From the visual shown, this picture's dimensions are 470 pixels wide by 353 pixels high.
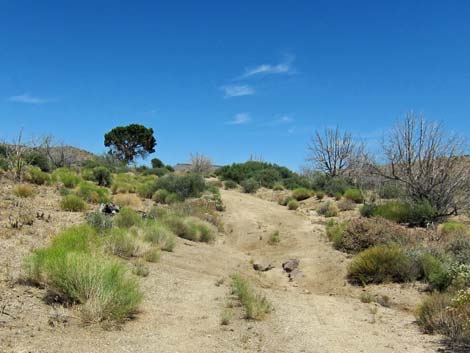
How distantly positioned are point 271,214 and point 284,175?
23239mm

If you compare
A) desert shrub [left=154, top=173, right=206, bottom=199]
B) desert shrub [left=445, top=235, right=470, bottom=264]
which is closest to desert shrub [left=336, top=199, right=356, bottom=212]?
desert shrub [left=154, top=173, right=206, bottom=199]

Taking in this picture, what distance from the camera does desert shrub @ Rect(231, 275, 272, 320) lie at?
24.6 ft

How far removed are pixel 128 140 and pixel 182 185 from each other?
126 ft

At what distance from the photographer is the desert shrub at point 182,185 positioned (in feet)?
83.8

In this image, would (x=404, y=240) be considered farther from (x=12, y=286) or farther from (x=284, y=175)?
(x=284, y=175)

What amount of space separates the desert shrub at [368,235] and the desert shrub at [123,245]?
6.58 meters

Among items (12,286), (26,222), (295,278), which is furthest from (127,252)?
(295,278)

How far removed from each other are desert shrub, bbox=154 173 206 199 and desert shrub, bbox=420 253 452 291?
16.2 m

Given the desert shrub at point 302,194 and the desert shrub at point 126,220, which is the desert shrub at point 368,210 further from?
the desert shrub at point 126,220

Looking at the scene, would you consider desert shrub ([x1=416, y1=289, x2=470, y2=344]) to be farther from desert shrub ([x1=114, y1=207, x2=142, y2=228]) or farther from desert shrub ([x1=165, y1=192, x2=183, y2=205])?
desert shrub ([x1=165, y1=192, x2=183, y2=205])

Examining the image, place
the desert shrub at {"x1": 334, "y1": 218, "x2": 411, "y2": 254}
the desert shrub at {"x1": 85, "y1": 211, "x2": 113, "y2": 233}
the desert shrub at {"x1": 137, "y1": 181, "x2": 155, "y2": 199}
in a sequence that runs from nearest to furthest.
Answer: the desert shrub at {"x1": 85, "y1": 211, "x2": 113, "y2": 233}, the desert shrub at {"x1": 334, "y1": 218, "x2": 411, "y2": 254}, the desert shrub at {"x1": 137, "y1": 181, "x2": 155, "y2": 199}

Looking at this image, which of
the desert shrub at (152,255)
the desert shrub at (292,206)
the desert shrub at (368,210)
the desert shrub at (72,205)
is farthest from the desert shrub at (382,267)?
the desert shrub at (292,206)

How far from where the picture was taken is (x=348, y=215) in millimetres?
21828

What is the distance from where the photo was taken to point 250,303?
766cm
